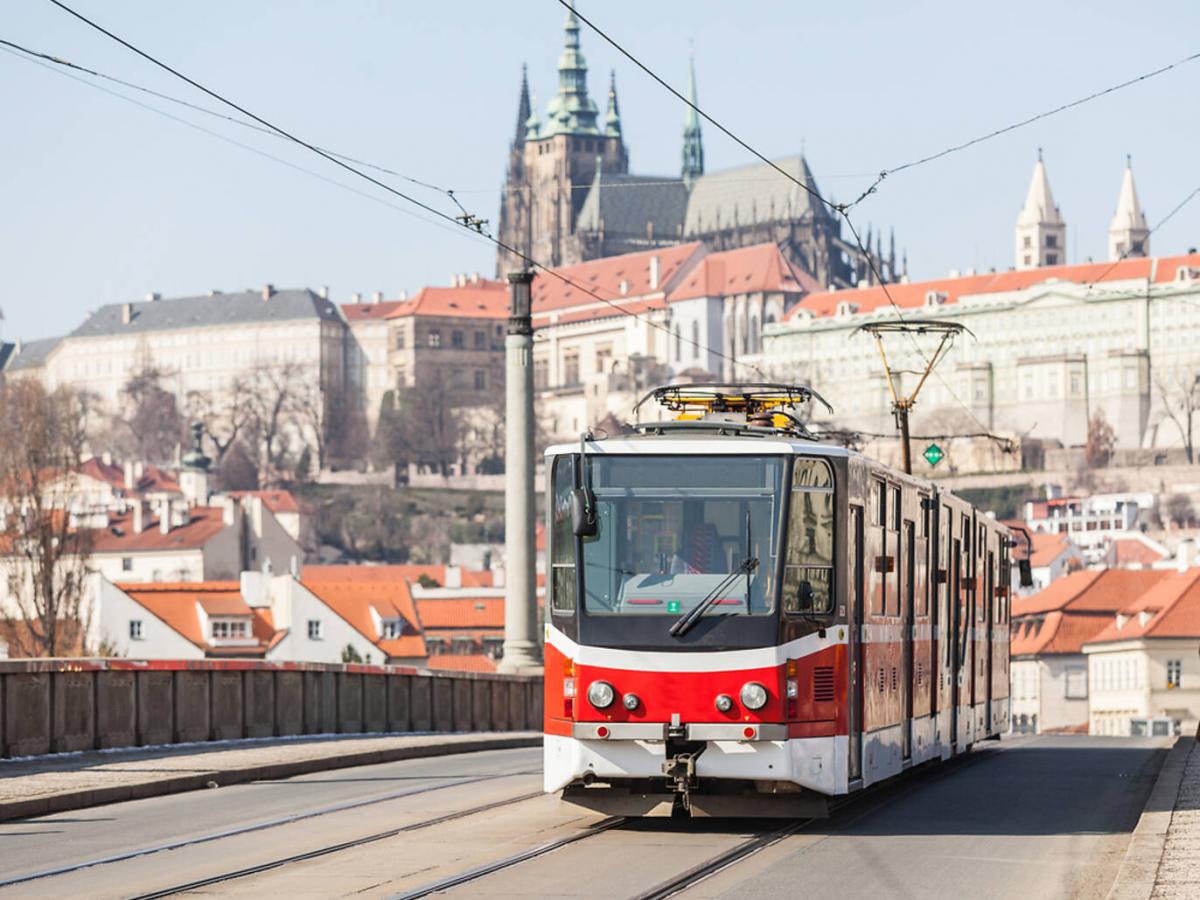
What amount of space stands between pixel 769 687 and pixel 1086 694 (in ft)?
310

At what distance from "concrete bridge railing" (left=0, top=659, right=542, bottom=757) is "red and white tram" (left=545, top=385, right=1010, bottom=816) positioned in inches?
266

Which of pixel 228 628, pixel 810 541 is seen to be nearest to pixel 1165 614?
pixel 228 628

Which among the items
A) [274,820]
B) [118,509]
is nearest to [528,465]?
[274,820]

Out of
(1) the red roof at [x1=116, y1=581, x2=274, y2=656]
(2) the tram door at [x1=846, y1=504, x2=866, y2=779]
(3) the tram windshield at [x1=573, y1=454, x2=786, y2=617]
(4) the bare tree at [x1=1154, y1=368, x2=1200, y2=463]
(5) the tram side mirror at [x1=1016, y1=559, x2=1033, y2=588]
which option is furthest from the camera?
(4) the bare tree at [x1=1154, y1=368, x2=1200, y2=463]

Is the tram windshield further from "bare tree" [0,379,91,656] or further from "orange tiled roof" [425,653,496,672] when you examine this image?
"orange tiled roof" [425,653,496,672]

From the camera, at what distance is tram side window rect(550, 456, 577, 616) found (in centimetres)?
1639

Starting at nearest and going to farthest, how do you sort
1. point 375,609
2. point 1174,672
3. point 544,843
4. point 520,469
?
point 544,843 < point 520,469 < point 1174,672 < point 375,609

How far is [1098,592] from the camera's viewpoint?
112m

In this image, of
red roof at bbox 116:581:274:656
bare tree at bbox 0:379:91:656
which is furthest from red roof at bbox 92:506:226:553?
bare tree at bbox 0:379:91:656

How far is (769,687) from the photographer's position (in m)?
16.0

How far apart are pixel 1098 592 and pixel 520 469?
84.7 m

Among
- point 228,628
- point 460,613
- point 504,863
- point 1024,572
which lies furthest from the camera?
point 460,613

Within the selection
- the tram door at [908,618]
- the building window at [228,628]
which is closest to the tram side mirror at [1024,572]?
the tram door at [908,618]

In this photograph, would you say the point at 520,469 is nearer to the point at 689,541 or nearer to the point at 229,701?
the point at 229,701
